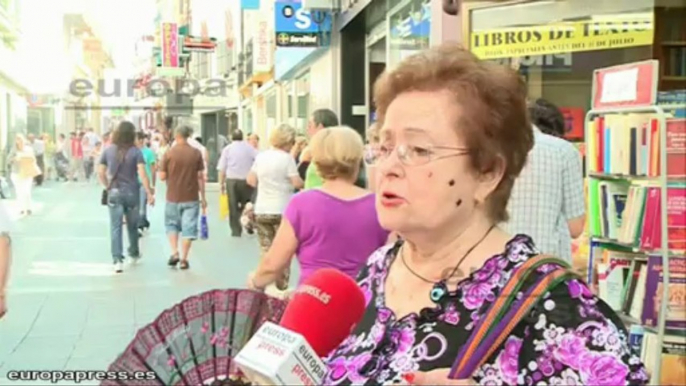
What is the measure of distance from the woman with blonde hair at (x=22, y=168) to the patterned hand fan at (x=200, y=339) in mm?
2738

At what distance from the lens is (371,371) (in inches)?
52.4

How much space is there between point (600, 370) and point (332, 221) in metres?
2.17

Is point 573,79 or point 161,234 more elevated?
point 573,79

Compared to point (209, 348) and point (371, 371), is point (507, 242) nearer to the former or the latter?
point (371, 371)

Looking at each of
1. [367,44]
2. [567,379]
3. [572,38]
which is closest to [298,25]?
[367,44]

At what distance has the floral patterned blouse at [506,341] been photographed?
1.20 metres

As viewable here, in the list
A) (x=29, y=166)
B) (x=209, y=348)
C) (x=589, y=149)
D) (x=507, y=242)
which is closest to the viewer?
(x=209, y=348)

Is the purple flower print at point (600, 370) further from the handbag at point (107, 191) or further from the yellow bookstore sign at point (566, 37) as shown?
the handbag at point (107, 191)

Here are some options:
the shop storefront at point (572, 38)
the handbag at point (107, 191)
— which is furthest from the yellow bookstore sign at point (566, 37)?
the handbag at point (107, 191)

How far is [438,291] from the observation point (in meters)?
1.34

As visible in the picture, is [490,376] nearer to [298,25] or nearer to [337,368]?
[337,368]

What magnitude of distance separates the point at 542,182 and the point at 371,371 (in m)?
2.15

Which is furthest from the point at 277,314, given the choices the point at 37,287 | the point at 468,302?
the point at 37,287

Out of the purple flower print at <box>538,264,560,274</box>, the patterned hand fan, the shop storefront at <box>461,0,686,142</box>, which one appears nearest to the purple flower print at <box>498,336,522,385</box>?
the purple flower print at <box>538,264,560,274</box>
